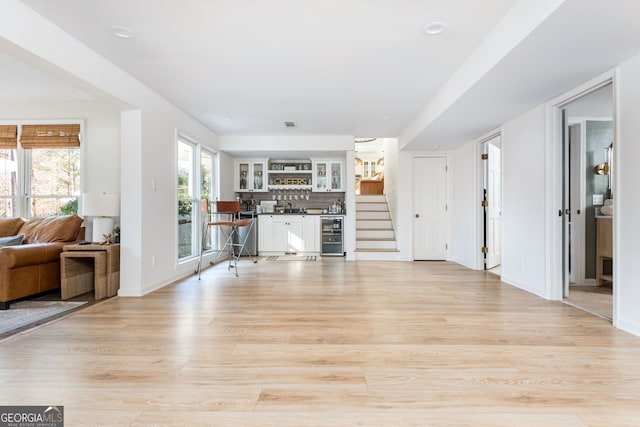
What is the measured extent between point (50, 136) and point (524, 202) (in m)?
Answer: 6.56

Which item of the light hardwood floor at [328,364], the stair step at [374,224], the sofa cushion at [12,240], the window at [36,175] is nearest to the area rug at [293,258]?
the stair step at [374,224]

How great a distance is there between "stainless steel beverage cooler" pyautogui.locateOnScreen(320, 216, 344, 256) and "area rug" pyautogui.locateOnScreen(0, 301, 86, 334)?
4.50 metres

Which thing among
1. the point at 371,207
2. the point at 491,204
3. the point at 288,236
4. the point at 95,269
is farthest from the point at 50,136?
the point at 491,204

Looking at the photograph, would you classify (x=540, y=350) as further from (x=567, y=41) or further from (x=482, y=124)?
(x=482, y=124)

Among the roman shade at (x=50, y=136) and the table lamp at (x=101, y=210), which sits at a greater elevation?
the roman shade at (x=50, y=136)

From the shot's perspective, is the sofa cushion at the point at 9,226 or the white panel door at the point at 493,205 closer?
the sofa cushion at the point at 9,226

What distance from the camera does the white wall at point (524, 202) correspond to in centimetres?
360

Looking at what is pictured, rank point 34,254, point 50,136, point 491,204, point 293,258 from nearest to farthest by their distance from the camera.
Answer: point 34,254 → point 50,136 → point 491,204 → point 293,258

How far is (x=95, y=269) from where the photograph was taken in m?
3.44

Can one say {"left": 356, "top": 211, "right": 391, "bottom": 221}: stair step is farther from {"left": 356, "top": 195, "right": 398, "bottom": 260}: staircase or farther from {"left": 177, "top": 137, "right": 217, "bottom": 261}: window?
{"left": 177, "top": 137, "right": 217, "bottom": 261}: window

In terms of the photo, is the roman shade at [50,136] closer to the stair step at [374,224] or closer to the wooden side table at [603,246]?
the stair step at [374,224]

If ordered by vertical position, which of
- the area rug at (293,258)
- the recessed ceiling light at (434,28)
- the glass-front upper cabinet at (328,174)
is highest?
the recessed ceiling light at (434,28)

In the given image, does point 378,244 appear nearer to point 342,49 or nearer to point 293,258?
point 293,258

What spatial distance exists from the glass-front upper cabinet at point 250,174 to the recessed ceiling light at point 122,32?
459 cm
